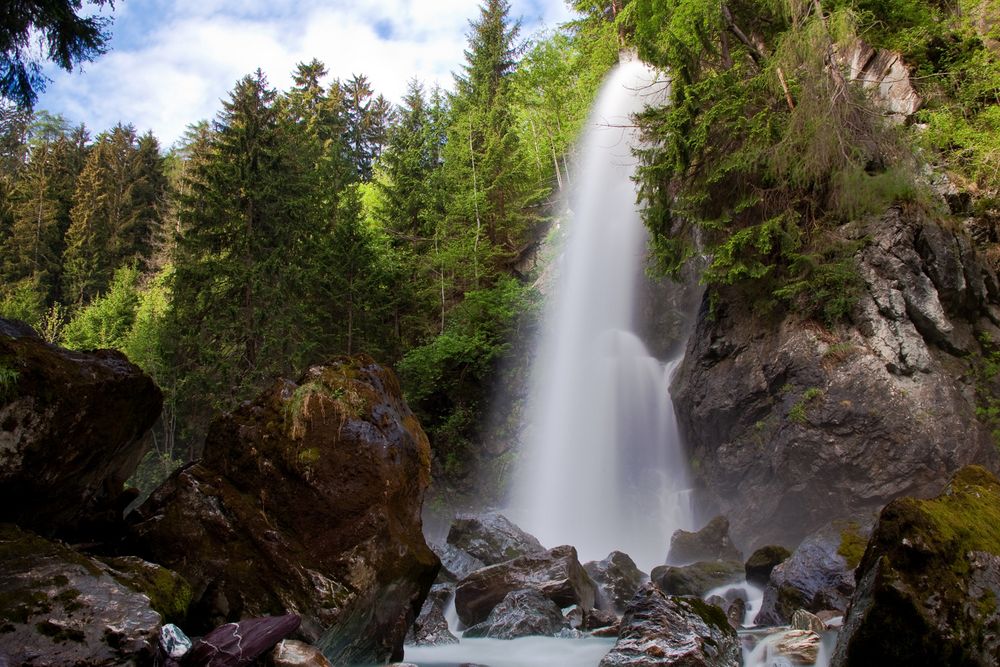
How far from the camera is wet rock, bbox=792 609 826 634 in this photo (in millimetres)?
6309

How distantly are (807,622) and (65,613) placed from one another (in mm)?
6518

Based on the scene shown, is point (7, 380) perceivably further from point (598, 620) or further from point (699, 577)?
point (699, 577)

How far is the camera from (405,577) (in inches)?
233

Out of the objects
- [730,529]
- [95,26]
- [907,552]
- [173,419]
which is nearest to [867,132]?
[730,529]

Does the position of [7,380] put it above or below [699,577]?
above

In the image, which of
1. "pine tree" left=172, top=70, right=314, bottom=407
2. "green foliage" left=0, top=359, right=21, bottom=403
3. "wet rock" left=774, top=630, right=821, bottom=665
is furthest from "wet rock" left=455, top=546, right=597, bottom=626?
"pine tree" left=172, top=70, right=314, bottom=407

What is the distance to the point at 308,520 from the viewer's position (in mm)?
5797

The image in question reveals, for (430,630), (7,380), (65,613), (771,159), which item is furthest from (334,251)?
(65,613)

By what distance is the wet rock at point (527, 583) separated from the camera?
28.1ft

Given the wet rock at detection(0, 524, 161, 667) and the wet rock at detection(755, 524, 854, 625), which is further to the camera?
the wet rock at detection(755, 524, 854, 625)

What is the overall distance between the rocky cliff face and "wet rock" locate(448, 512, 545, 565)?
13.4 feet

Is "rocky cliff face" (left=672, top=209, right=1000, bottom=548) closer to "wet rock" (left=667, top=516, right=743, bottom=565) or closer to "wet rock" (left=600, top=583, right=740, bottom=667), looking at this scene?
"wet rock" (left=667, top=516, right=743, bottom=565)

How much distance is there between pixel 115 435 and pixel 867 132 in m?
13.6

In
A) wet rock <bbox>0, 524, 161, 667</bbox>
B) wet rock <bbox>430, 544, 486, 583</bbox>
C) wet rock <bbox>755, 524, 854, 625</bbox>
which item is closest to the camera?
wet rock <bbox>0, 524, 161, 667</bbox>
